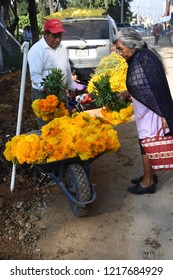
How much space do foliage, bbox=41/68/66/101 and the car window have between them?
571 cm

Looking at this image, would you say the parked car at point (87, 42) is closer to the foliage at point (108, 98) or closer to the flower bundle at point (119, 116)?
the foliage at point (108, 98)

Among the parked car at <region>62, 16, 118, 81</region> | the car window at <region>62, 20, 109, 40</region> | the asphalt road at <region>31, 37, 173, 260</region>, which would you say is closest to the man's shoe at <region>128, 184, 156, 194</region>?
the asphalt road at <region>31, 37, 173, 260</region>

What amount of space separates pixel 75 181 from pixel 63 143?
0.44 m

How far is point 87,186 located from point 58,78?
1340mm

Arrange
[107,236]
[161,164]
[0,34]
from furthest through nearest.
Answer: [0,34], [161,164], [107,236]

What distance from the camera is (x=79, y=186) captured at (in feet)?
11.4

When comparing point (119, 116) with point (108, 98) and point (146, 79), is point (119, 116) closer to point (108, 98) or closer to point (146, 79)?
point (108, 98)

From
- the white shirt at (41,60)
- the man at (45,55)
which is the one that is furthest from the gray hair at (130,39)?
the white shirt at (41,60)

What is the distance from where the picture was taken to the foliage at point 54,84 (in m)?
3.93

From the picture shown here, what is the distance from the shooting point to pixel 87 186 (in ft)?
11.5

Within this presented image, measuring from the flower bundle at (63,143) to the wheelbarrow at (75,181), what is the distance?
0.13 metres

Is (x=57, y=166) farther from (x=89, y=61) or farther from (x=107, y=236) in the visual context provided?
(x=89, y=61)

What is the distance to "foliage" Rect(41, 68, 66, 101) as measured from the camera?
3932 millimetres
